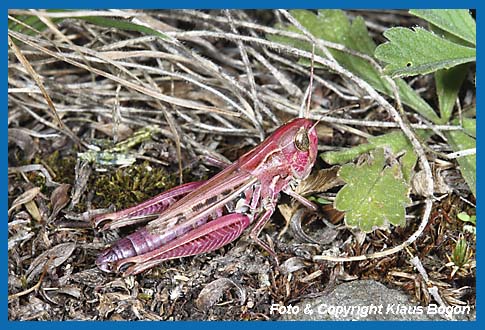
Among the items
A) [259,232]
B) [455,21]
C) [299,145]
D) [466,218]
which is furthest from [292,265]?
[455,21]

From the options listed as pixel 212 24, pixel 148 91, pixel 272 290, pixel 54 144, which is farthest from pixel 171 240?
pixel 212 24

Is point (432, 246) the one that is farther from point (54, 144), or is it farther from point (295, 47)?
point (54, 144)

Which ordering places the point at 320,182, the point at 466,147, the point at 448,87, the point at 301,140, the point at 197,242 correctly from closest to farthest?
the point at 197,242 → the point at 301,140 → the point at 320,182 → the point at 466,147 → the point at 448,87

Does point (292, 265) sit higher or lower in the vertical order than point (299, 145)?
lower

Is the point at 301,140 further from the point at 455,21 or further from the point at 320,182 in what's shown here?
the point at 455,21

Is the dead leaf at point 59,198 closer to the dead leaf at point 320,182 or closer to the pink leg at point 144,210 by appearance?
the pink leg at point 144,210

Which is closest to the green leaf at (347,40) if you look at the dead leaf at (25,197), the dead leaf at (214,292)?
the dead leaf at (214,292)
